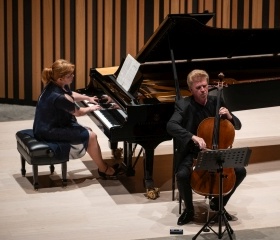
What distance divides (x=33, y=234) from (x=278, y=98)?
2638 millimetres

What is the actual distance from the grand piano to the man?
1.11ft

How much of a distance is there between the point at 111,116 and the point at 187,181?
1081mm

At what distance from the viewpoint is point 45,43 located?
948cm

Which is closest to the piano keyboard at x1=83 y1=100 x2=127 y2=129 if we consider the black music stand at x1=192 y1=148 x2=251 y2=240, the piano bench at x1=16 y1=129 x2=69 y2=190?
the piano bench at x1=16 y1=129 x2=69 y2=190

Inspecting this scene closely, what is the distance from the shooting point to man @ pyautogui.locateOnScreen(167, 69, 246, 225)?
5922 mm

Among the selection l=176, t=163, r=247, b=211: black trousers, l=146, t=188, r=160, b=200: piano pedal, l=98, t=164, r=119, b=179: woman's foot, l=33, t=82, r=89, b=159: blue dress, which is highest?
l=33, t=82, r=89, b=159: blue dress

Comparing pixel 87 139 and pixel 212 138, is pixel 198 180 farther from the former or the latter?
pixel 87 139

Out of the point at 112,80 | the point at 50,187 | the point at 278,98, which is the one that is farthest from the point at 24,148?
the point at 278,98

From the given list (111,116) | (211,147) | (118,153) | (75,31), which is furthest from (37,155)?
(75,31)

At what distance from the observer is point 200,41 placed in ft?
23.8

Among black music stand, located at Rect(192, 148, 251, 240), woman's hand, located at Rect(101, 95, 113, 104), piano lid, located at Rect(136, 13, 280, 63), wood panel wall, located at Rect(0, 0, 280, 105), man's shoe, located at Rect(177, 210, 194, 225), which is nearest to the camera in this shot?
black music stand, located at Rect(192, 148, 251, 240)

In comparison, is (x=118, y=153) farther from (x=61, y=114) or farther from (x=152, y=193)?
(x=152, y=193)

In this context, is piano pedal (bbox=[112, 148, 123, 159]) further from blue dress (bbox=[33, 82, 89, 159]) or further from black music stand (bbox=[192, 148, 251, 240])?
black music stand (bbox=[192, 148, 251, 240])

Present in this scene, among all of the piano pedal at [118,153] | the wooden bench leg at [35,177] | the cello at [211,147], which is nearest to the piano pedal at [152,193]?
the cello at [211,147]
